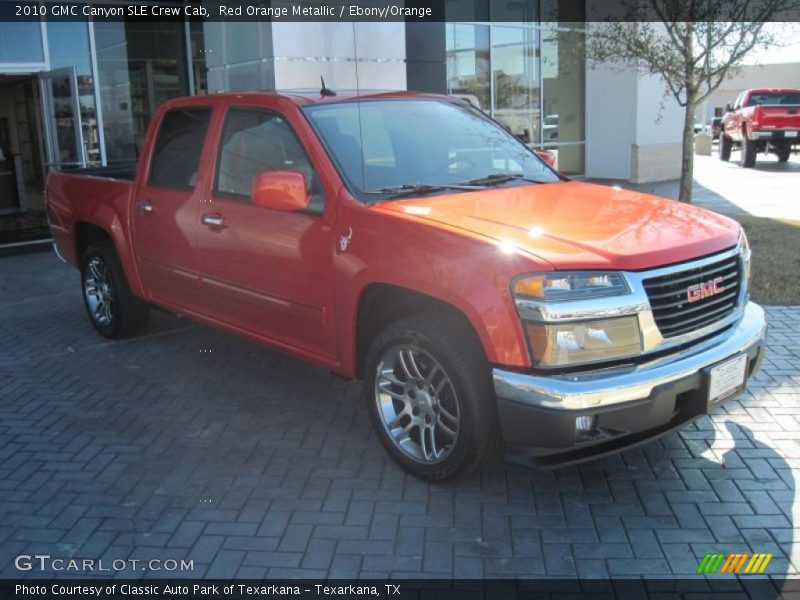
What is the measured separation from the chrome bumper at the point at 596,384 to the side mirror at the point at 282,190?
5.05ft

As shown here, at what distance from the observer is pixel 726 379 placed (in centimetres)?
376

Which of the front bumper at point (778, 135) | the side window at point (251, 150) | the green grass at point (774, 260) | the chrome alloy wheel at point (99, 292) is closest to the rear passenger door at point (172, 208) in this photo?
the side window at point (251, 150)

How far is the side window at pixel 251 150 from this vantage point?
4758mm

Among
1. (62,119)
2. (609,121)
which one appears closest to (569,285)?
(62,119)

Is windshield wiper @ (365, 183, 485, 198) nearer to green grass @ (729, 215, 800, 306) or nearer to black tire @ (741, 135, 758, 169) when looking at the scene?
green grass @ (729, 215, 800, 306)

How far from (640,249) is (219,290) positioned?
283 centimetres

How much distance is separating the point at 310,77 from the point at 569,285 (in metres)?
8.48

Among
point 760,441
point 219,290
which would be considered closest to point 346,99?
point 219,290

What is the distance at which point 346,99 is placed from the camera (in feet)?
16.3

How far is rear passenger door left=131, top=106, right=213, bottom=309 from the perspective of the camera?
547cm

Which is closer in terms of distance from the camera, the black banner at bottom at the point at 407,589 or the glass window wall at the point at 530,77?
the black banner at bottom at the point at 407,589

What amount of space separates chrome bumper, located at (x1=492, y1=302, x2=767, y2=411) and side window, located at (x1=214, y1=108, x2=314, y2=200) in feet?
6.18

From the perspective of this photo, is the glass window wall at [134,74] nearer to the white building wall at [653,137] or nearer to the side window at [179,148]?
the side window at [179,148]

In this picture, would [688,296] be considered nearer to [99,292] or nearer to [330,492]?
[330,492]
